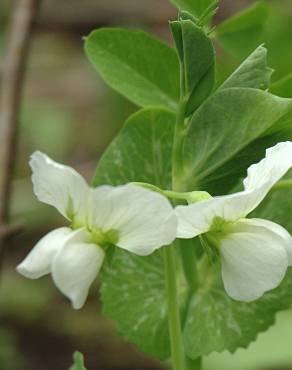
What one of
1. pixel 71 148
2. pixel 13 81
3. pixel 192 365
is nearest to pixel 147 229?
pixel 192 365

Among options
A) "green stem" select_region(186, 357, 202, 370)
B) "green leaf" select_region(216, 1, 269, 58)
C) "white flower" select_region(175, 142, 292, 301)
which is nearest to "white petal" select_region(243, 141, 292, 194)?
"white flower" select_region(175, 142, 292, 301)

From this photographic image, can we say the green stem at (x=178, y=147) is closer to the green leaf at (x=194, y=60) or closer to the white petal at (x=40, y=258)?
the green leaf at (x=194, y=60)

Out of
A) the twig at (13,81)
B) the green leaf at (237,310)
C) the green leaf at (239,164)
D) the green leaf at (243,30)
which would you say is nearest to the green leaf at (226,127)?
the green leaf at (239,164)

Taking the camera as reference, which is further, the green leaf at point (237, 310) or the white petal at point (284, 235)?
the green leaf at point (237, 310)

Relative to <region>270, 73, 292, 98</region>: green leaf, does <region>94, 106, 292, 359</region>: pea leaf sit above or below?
below

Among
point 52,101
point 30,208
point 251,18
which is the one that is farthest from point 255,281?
point 52,101

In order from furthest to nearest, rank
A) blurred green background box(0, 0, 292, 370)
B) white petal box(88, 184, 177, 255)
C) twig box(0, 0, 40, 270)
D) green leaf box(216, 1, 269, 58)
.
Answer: blurred green background box(0, 0, 292, 370), twig box(0, 0, 40, 270), green leaf box(216, 1, 269, 58), white petal box(88, 184, 177, 255)

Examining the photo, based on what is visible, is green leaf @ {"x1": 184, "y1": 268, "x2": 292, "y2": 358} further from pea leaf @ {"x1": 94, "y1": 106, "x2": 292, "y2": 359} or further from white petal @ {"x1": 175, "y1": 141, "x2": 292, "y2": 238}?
white petal @ {"x1": 175, "y1": 141, "x2": 292, "y2": 238}

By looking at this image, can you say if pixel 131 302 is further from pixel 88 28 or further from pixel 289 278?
pixel 88 28
